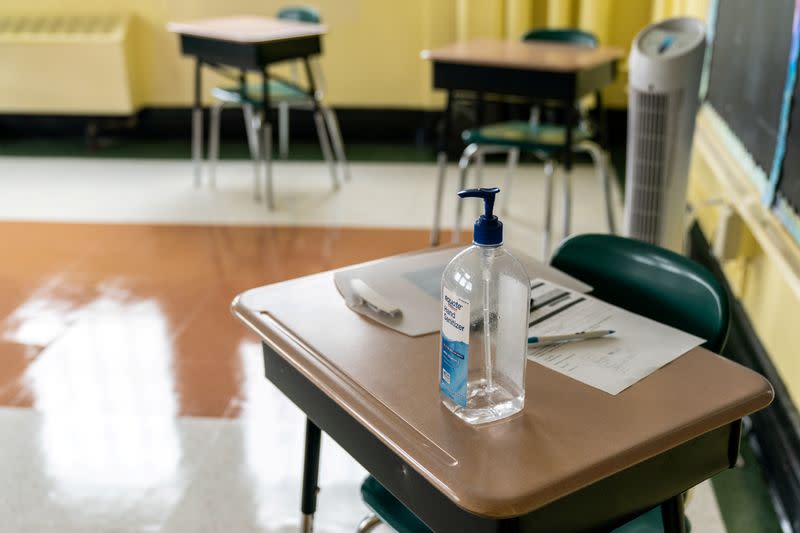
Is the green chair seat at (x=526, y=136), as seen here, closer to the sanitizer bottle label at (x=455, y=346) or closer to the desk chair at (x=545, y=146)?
the desk chair at (x=545, y=146)

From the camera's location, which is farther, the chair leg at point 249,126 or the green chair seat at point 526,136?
the chair leg at point 249,126

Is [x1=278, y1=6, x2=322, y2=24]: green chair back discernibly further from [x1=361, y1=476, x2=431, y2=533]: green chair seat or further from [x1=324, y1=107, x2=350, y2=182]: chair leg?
[x1=361, y1=476, x2=431, y2=533]: green chair seat

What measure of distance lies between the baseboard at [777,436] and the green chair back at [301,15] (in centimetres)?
284

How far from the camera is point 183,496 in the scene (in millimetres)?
2131

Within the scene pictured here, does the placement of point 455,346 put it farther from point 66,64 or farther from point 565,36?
point 66,64

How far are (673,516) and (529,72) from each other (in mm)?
2178

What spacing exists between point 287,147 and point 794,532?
13.2ft

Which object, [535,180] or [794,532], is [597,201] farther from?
[794,532]

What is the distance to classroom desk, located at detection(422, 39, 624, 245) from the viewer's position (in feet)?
10.2

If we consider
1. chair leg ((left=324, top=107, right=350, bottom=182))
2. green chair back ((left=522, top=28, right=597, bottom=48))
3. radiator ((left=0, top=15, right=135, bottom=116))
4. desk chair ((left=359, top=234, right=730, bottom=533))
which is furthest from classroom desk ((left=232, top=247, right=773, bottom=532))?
radiator ((left=0, top=15, right=135, bottom=116))

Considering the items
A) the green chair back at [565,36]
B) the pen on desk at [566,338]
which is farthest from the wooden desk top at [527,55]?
the pen on desk at [566,338]

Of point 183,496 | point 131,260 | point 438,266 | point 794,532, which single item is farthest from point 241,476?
point 131,260

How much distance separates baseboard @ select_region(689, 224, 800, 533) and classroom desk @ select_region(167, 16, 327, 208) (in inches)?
93.6

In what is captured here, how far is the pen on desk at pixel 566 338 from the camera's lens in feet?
4.11
